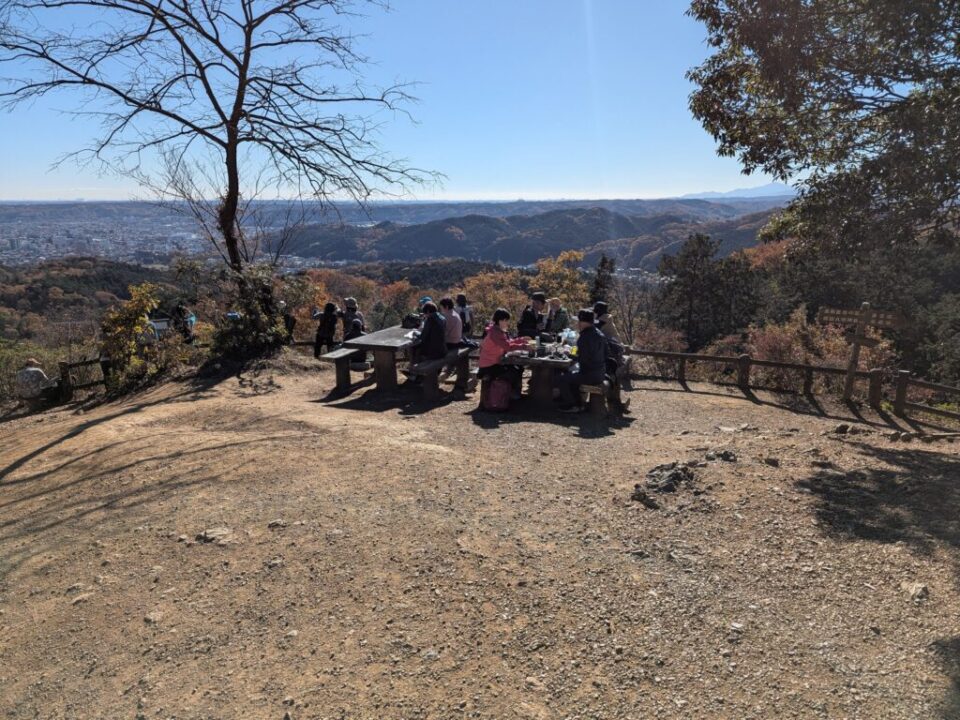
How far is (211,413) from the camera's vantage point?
7.18 metres

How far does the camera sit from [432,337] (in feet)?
26.1

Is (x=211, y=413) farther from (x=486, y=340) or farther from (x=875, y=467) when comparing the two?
(x=875, y=467)

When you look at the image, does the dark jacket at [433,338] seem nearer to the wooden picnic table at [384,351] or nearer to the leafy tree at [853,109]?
the wooden picnic table at [384,351]

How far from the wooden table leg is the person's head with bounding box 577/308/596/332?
290 centimetres

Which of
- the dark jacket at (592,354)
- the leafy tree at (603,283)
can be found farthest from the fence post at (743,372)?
the leafy tree at (603,283)

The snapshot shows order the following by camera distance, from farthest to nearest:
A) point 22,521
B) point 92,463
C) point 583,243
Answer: point 583,243 → point 92,463 → point 22,521

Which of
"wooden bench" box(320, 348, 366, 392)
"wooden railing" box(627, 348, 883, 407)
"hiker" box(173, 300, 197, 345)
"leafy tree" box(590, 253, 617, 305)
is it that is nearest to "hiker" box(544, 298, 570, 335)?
"wooden railing" box(627, 348, 883, 407)

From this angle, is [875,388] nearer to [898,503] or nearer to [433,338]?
[898,503]

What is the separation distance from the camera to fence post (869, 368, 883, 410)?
29.1 ft

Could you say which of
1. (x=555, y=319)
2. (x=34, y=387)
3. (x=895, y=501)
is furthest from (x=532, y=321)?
(x=34, y=387)

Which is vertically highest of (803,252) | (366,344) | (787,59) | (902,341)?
(787,59)

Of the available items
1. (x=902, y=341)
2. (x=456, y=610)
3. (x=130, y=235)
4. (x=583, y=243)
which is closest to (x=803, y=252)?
(x=456, y=610)

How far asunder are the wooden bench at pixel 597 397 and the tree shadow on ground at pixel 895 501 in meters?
2.76

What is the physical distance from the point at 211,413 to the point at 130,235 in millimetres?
17676
